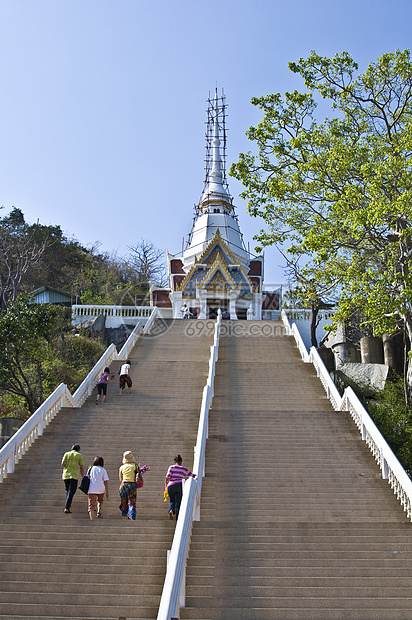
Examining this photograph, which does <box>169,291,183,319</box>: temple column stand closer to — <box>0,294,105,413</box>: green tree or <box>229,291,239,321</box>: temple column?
<box>229,291,239,321</box>: temple column

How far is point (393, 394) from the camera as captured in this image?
17.0 metres

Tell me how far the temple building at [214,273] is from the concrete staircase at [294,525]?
19.1 m

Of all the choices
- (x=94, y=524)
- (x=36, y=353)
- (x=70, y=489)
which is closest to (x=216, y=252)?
(x=36, y=353)

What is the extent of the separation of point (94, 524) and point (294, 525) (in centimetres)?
288

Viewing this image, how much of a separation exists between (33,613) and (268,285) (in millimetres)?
33358

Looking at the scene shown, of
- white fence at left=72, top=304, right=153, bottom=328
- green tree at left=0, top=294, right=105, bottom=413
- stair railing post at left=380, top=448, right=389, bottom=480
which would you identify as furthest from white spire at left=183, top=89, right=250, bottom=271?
stair railing post at left=380, top=448, right=389, bottom=480

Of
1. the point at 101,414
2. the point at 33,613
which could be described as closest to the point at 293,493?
the point at 33,613

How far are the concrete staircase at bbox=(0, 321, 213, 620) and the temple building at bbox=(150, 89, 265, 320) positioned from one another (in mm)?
18065

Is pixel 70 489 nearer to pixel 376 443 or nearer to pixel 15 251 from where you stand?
pixel 376 443

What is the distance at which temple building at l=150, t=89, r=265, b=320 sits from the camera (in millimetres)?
34000

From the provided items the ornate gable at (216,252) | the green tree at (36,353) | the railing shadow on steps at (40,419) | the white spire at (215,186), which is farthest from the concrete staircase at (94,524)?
the white spire at (215,186)

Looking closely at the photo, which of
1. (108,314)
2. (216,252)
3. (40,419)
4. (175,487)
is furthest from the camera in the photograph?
(216,252)

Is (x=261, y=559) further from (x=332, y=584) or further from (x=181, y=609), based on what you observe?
(x=181, y=609)

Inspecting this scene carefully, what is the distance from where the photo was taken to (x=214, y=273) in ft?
112
